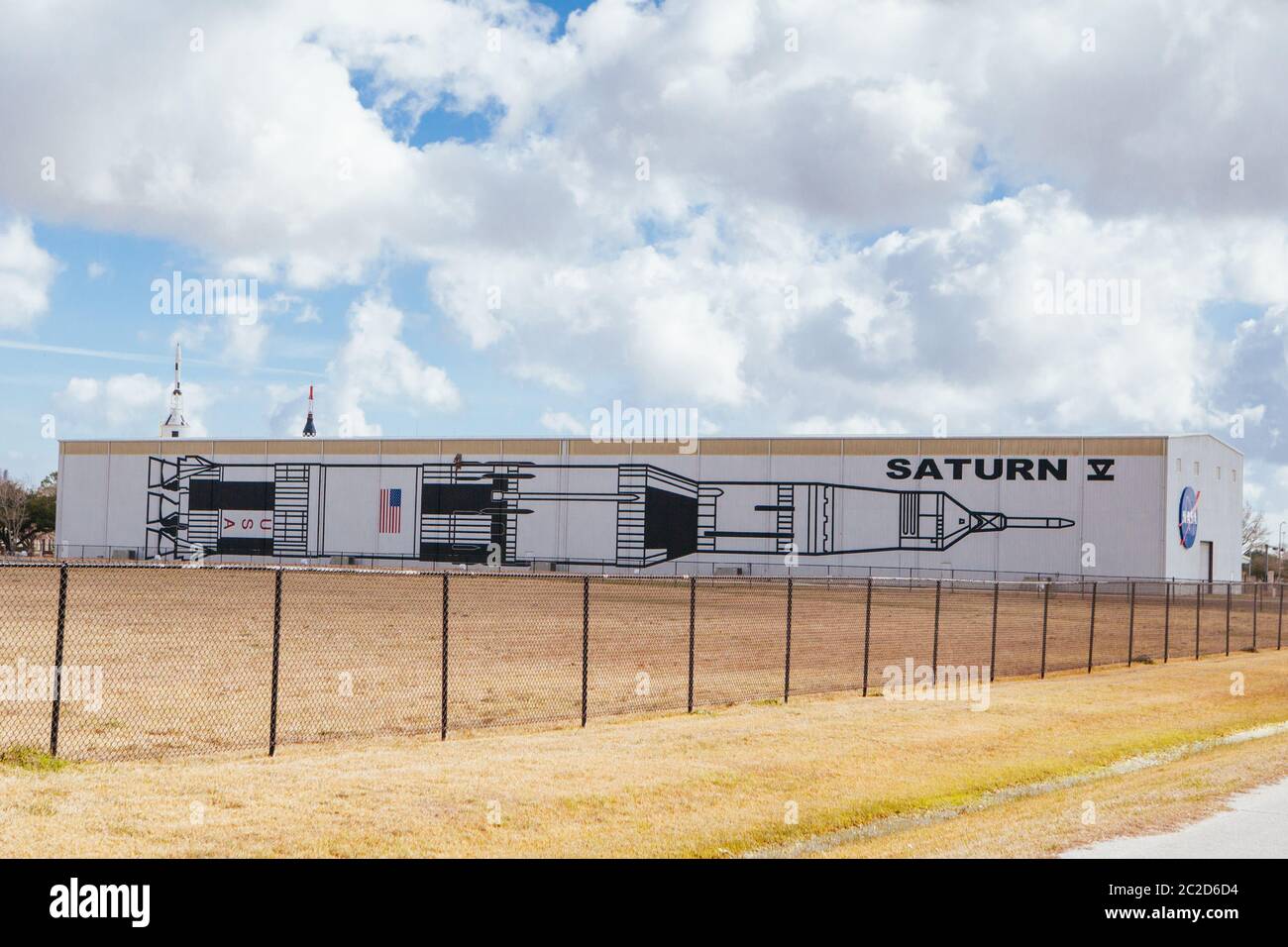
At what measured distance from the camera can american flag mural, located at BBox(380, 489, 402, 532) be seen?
248 ft

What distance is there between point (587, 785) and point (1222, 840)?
5456mm

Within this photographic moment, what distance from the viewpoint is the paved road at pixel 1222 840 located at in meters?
9.40

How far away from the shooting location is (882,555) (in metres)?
67.2

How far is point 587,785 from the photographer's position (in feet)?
38.9

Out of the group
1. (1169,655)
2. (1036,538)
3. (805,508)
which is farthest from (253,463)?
(1169,655)

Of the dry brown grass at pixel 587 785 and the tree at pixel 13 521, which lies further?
the tree at pixel 13 521

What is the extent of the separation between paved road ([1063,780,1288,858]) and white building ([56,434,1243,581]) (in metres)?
54.1

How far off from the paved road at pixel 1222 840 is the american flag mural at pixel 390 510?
220ft

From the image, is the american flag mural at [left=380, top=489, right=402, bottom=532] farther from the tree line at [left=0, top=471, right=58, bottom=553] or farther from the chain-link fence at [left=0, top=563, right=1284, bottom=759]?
the tree line at [left=0, top=471, right=58, bottom=553]

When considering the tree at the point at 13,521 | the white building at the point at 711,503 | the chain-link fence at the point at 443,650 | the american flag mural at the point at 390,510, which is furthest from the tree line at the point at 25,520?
the chain-link fence at the point at 443,650

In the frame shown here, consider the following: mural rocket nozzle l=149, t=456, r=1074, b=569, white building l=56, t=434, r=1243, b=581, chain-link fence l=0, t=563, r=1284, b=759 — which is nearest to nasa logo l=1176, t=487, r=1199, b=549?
white building l=56, t=434, r=1243, b=581

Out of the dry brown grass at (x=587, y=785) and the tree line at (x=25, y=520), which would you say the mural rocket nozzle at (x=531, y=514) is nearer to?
the tree line at (x=25, y=520)

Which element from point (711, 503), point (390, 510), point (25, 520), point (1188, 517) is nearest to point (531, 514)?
point (390, 510)
